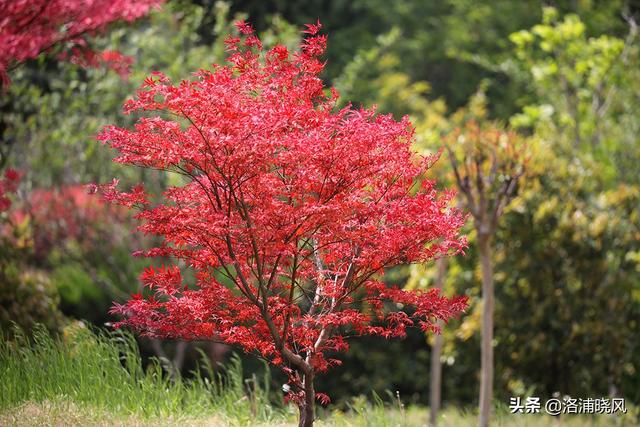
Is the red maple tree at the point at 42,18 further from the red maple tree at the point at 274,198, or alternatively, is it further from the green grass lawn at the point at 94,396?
the green grass lawn at the point at 94,396

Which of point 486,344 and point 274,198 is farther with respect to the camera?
point 486,344

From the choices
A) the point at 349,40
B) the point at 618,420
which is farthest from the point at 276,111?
the point at 349,40

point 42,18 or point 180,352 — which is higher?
point 42,18

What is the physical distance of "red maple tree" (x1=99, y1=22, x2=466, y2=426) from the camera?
201 inches

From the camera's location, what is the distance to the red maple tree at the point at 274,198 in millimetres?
5094

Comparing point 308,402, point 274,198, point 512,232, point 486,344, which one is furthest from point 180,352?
point 274,198

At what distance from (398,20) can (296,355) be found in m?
19.8

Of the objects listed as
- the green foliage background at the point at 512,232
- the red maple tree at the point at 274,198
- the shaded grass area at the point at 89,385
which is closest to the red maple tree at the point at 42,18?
the red maple tree at the point at 274,198

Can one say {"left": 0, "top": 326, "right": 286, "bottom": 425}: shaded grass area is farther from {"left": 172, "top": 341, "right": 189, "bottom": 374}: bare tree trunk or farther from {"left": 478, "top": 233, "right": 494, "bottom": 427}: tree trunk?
{"left": 172, "top": 341, "right": 189, "bottom": 374}: bare tree trunk

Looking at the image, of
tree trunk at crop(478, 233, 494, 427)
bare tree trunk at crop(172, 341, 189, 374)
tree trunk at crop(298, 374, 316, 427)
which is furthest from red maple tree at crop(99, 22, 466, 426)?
bare tree trunk at crop(172, 341, 189, 374)

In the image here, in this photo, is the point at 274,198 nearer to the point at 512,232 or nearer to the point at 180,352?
the point at 512,232

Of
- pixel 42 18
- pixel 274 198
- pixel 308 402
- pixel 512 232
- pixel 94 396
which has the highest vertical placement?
pixel 42 18

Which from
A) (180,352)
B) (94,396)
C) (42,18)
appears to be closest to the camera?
(42,18)

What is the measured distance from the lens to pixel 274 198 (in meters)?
5.49
